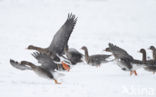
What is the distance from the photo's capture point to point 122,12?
23.3 meters

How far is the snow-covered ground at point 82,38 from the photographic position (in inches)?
248

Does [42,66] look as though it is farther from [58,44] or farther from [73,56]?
[73,56]

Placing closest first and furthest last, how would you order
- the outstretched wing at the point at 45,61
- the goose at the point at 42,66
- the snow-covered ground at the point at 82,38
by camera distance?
the snow-covered ground at the point at 82,38 → the goose at the point at 42,66 → the outstretched wing at the point at 45,61

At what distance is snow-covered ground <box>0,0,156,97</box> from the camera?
6309 millimetres

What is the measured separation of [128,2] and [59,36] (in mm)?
19139

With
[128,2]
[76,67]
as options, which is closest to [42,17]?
[128,2]

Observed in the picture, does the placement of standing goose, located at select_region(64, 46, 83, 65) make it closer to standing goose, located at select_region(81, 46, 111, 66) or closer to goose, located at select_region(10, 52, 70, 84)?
standing goose, located at select_region(81, 46, 111, 66)

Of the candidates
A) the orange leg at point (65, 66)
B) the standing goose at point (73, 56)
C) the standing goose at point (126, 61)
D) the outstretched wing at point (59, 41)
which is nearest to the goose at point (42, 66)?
the orange leg at point (65, 66)

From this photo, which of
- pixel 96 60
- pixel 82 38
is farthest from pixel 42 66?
pixel 82 38

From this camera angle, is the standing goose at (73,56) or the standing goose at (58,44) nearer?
the standing goose at (58,44)

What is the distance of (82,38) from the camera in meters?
14.9

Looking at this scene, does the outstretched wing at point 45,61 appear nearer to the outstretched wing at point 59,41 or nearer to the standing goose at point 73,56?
the outstretched wing at point 59,41

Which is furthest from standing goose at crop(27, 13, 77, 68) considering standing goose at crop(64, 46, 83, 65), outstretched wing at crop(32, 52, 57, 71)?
outstretched wing at crop(32, 52, 57, 71)

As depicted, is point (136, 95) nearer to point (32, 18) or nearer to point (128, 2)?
point (32, 18)
